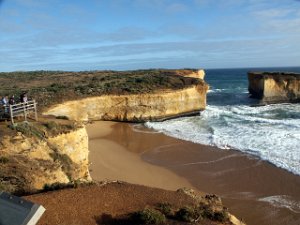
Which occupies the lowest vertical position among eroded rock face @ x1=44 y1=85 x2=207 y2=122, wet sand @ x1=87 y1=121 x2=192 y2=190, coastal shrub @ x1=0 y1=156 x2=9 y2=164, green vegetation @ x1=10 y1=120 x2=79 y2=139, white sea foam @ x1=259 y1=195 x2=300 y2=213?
white sea foam @ x1=259 y1=195 x2=300 y2=213

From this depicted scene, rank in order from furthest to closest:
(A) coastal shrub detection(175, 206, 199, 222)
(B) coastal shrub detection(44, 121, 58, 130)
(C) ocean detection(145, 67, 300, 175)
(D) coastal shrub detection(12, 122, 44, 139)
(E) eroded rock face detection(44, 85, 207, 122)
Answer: (E) eroded rock face detection(44, 85, 207, 122) < (C) ocean detection(145, 67, 300, 175) < (B) coastal shrub detection(44, 121, 58, 130) < (D) coastal shrub detection(12, 122, 44, 139) < (A) coastal shrub detection(175, 206, 199, 222)

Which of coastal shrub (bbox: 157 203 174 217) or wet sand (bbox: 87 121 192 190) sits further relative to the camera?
wet sand (bbox: 87 121 192 190)

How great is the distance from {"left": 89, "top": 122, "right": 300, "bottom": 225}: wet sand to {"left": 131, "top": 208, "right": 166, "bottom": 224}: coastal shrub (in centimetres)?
538

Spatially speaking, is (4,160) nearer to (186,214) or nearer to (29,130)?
(29,130)

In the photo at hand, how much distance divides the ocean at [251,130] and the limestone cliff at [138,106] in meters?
1.44

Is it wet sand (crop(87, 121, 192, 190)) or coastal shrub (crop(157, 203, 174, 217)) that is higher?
coastal shrub (crop(157, 203, 174, 217))

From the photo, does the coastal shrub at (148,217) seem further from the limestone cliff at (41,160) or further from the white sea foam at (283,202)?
the white sea foam at (283,202)

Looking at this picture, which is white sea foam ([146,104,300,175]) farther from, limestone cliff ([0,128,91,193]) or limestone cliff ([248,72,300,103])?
limestone cliff ([0,128,91,193])

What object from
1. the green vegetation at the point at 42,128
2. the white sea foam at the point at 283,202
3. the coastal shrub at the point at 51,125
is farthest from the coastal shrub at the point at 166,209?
the coastal shrub at the point at 51,125

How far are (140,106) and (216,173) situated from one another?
17250mm

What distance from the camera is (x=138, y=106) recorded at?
119ft

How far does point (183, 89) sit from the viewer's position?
1512 inches

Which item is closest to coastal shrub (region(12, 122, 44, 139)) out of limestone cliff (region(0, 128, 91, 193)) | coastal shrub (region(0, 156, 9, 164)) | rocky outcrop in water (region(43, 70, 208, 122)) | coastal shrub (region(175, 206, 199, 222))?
limestone cliff (region(0, 128, 91, 193))

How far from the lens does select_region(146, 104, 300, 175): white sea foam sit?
22938mm
